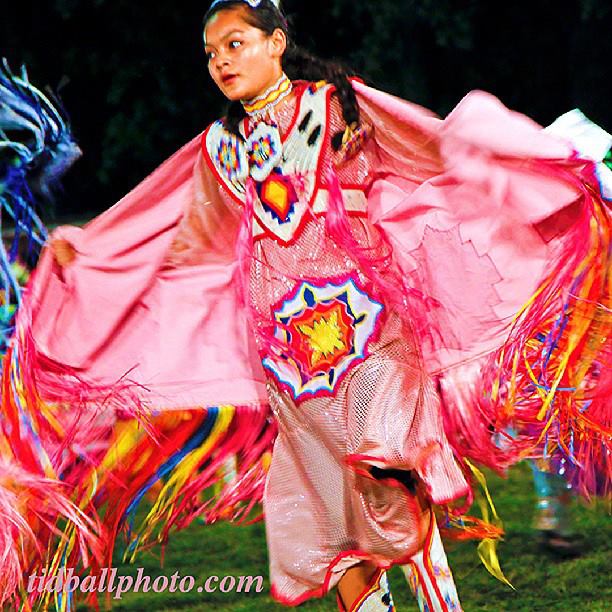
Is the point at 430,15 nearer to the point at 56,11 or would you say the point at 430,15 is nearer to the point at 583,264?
the point at 56,11

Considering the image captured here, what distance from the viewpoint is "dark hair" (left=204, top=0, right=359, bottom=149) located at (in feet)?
9.92

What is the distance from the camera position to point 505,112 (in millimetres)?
2945

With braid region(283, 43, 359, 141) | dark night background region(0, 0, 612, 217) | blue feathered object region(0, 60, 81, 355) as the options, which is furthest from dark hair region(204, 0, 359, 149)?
dark night background region(0, 0, 612, 217)

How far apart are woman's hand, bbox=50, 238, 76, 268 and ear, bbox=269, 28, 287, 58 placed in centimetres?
73

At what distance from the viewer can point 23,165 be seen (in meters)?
3.23

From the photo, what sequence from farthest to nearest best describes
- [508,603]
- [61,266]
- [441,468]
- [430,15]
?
[430,15] → [508,603] → [61,266] → [441,468]

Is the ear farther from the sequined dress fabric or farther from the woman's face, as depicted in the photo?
the sequined dress fabric

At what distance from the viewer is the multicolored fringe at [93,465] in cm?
315

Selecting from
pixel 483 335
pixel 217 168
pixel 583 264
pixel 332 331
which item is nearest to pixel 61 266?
pixel 217 168

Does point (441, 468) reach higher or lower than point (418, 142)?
lower

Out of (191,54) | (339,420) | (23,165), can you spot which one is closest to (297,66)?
(23,165)

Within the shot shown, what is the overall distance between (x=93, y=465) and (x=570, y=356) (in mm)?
1152

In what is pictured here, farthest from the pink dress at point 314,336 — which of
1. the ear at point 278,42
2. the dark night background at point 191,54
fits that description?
the dark night background at point 191,54

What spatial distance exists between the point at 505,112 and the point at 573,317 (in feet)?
1.59
